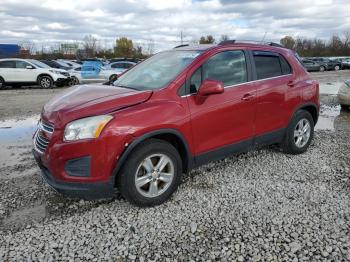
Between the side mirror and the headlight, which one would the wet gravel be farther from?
the side mirror

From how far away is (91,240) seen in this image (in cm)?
318

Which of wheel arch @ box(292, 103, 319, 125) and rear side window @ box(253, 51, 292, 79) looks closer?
rear side window @ box(253, 51, 292, 79)

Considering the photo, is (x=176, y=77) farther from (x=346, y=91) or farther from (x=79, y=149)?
(x=346, y=91)

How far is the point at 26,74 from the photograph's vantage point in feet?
55.6

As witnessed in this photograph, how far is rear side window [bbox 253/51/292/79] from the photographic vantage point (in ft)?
15.5

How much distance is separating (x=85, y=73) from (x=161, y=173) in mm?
15403

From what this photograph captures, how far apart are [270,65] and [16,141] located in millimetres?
4957

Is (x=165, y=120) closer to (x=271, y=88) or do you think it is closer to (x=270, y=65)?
(x=271, y=88)

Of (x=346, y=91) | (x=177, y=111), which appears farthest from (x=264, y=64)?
(x=346, y=91)

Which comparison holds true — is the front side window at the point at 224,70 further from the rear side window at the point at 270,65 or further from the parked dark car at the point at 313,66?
the parked dark car at the point at 313,66

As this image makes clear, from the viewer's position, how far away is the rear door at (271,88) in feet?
15.2

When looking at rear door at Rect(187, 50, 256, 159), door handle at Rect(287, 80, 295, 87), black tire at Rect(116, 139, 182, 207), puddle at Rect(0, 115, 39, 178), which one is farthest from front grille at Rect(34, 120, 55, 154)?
door handle at Rect(287, 80, 295, 87)

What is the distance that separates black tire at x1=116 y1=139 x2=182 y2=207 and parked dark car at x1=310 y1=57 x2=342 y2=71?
36449 mm

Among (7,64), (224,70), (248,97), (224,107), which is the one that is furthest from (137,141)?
(7,64)
